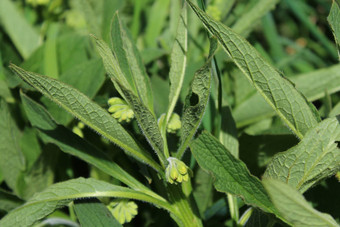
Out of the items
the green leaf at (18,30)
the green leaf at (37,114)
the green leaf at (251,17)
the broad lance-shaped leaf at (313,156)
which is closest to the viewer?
the broad lance-shaped leaf at (313,156)

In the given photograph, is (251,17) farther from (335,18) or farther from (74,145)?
(74,145)

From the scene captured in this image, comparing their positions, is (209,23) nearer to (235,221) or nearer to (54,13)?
(235,221)

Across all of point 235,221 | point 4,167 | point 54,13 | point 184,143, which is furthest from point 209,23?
point 54,13

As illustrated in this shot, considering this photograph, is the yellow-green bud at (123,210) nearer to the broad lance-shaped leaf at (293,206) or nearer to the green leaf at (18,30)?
the broad lance-shaped leaf at (293,206)

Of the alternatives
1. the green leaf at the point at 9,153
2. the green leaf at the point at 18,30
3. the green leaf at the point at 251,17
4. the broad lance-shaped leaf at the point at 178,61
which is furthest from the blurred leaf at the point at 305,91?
the green leaf at the point at 18,30

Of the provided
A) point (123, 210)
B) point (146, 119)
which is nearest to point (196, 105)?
point (146, 119)
